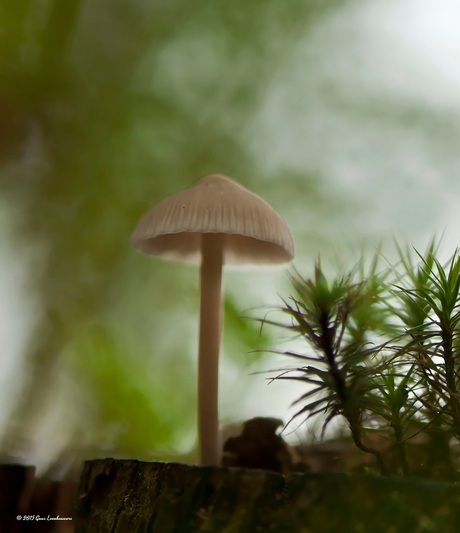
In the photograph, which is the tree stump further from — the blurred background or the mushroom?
the blurred background

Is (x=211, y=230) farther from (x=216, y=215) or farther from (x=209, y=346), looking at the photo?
(x=209, y=346)

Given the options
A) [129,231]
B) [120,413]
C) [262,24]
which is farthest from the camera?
[262,24]

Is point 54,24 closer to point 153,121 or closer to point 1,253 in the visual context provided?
point 153,121

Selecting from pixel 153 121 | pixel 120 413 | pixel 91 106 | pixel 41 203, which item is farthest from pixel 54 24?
pixel 120 413

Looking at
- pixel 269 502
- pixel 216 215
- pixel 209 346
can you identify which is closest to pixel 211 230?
pixel 216 215

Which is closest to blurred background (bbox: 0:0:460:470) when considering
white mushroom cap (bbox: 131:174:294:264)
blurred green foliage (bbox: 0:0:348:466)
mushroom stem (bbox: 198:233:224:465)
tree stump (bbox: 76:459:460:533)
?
blurred green foliage (bbox: 0:0:348:466)

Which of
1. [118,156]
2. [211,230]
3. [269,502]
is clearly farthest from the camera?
[118,156]
